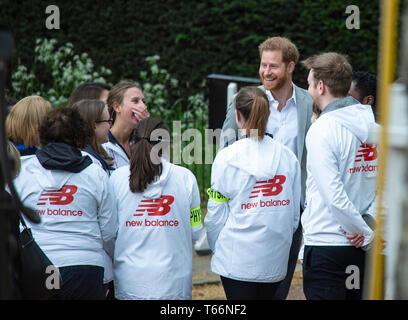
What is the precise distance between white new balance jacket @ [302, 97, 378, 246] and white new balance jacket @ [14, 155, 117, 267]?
1206 mm

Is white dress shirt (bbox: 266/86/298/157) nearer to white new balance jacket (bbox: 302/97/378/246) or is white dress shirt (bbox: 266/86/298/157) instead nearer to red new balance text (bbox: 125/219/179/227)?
white new balance jacket (bbox: 302/97/378/246)

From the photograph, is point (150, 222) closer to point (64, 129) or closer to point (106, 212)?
point (106, 212)

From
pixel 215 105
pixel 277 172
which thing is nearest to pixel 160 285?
pixel 277 172

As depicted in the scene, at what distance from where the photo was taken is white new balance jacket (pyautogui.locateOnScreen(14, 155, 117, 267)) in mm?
3824

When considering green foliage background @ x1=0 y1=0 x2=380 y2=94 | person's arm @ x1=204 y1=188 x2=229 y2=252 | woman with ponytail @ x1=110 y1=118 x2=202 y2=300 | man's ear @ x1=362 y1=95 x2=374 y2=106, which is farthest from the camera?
green foliage background @ x1=0 y1=0 x2=380 y2=94

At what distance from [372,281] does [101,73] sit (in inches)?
362

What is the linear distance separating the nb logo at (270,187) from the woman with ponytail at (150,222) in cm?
43

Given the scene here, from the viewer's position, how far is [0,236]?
192cm

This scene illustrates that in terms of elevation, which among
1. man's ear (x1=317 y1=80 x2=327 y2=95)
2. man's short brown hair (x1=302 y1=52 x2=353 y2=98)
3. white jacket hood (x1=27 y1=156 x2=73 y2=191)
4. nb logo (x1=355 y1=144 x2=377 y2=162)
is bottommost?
white jacket hood (x1=27 y1=156 x2=73 y2=191)

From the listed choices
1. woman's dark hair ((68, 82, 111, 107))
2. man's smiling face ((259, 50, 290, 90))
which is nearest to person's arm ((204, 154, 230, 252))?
man's smiling face ((259, 50, 290, 90))

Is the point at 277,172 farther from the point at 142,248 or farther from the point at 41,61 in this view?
the point at 41,61

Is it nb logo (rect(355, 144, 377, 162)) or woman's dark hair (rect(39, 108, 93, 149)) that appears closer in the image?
woman's dark hair (rect(39, 108, 93, 149))

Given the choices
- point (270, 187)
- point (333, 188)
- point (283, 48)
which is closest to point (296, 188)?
point (270, 187)

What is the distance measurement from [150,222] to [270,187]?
2.45 feet
